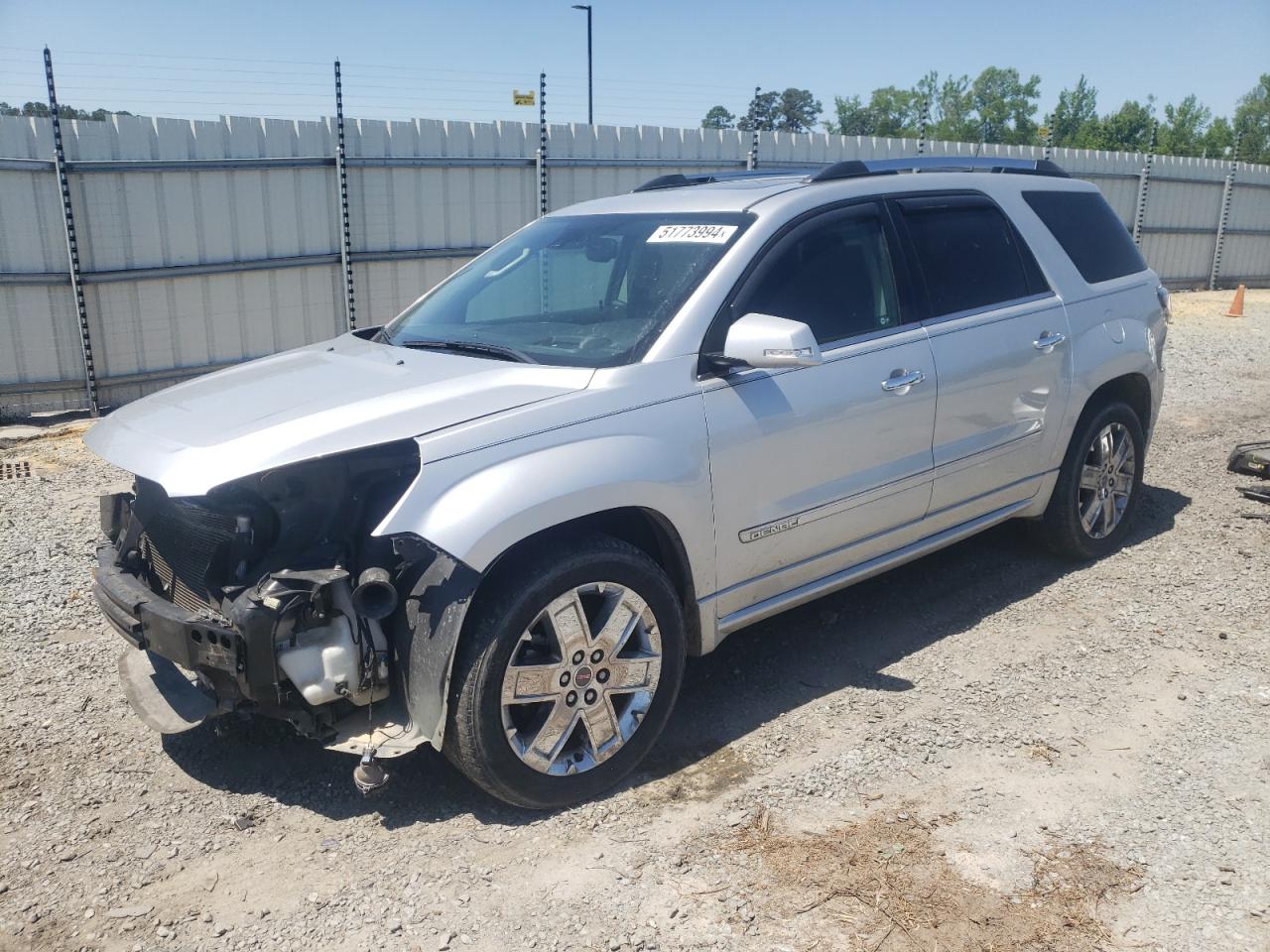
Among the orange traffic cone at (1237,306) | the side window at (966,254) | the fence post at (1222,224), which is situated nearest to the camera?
the side window at (966,254)

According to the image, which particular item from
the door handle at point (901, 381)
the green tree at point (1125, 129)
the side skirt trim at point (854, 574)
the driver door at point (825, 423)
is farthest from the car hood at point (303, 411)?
the green tree at point (1125, 129)

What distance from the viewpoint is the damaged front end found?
3.15 meters

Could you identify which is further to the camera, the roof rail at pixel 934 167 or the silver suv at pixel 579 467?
the roof rail at pixel 934 167

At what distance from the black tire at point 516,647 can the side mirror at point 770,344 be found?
2.54 ft

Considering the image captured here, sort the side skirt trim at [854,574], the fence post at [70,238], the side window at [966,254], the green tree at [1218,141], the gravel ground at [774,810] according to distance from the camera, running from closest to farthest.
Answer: the gravel ground at [774,810] → the side skirt trim at [854,574] → the side window at [966,254] → the fence post at [70,238] → the green tree at [1218,141]

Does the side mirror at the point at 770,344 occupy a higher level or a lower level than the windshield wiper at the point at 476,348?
higher

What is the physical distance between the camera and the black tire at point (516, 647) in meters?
3.24

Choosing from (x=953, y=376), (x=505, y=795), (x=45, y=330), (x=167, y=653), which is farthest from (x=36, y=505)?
(x=953, y=376)

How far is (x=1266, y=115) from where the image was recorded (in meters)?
64.3

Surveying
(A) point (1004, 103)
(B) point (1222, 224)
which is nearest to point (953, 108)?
(A) point (1004, 103)

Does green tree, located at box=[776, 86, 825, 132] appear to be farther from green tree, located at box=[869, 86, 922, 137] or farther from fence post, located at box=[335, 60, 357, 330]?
fence post, located at box=[335, 60, 357, 330]

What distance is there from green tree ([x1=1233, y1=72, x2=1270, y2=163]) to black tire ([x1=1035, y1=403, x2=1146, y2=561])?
65736 mm

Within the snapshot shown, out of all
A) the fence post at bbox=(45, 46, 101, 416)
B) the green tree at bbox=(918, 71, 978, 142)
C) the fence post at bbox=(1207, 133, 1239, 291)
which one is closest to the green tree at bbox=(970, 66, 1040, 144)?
the green tree at bbox=(918, 71, 978, 142)

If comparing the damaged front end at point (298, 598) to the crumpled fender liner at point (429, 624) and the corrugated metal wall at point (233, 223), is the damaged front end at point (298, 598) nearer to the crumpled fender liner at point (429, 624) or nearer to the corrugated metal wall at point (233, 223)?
the crumpled fender liner at point (429, 624)
